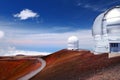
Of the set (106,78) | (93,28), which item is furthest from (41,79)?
(93,28)

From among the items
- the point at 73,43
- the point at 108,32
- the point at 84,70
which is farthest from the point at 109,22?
the point at 73,43

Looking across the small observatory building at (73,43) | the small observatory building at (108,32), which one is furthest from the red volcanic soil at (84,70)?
the small observatory building at (73,43)

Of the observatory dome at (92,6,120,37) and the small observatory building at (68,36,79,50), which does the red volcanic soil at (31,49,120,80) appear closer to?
the observatory dome at (92,6,120,37)

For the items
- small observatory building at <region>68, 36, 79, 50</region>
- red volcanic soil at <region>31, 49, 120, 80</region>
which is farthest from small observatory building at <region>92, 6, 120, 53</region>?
small observatory building at <region>68, 36, 79, 50</region>

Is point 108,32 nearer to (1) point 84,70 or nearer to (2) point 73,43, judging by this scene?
(1) point 84,70

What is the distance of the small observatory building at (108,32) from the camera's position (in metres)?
32.2

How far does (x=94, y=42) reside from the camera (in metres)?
39.1

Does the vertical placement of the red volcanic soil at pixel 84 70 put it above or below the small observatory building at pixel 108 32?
below

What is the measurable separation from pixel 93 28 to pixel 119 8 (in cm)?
683

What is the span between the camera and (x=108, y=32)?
3350 centimetres

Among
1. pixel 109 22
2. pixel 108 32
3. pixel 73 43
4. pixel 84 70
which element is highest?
pixel 109 22

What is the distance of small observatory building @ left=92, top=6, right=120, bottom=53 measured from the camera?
3225cm

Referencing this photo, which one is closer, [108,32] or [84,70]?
[84,70]

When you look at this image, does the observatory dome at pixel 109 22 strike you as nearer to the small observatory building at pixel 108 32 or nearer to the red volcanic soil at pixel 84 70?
the small observatory building at pixel 108 32
